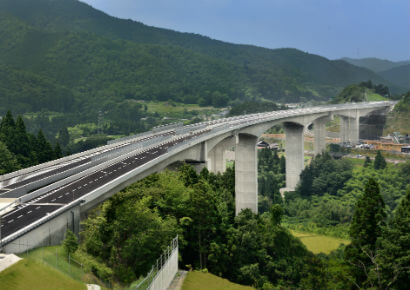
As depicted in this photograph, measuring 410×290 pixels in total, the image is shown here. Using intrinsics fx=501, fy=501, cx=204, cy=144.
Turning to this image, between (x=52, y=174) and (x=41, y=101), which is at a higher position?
(x=41, y=101)

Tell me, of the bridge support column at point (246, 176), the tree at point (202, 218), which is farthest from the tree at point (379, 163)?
the tree at point (202, 218)

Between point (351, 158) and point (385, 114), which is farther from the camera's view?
point (385, 114)

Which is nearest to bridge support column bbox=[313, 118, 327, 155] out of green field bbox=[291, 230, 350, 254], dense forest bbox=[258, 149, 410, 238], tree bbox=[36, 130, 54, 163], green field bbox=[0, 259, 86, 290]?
dense forest bbox=[258, 149, 410, 238]

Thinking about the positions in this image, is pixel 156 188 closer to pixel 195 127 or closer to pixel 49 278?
pixel 49 278

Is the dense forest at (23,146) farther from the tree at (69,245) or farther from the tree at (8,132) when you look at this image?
the tree at (69,245)

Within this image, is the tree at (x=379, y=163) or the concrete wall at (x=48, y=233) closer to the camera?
the concrete wall at (x=48, y=233)

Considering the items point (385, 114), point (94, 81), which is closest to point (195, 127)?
point (385, 114)
